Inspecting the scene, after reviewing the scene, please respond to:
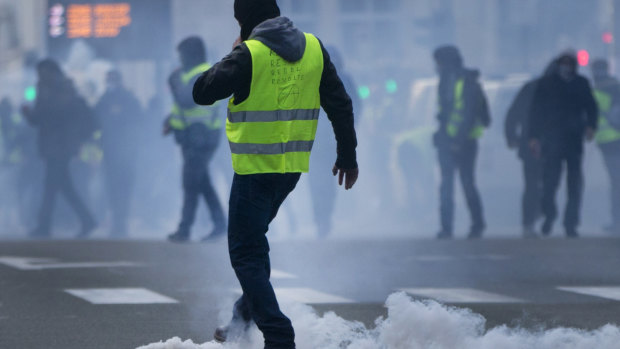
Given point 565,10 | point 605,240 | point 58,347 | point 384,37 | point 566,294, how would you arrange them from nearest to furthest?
point 58,347 → point 566,294 → point 605,240 → point 565,10 → point 384,37

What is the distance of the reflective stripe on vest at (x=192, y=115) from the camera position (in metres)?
12.7

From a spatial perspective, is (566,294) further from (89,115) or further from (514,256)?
(89,115)

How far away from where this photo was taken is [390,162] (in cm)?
1694

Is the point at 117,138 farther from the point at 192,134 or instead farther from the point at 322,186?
the point at 192,134

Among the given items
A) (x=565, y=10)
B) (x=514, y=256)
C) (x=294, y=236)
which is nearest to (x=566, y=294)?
(x=514, y=256)

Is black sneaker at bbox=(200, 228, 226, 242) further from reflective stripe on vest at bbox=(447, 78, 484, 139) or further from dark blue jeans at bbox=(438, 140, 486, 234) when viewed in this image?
reflective stripe on vest at bbox=(447, 78, 484, 139)

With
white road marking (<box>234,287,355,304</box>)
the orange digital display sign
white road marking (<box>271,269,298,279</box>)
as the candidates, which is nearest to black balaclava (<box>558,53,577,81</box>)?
white road marking (<box>271,269,298,279</box>)

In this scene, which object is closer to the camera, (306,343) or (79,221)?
(306,343)

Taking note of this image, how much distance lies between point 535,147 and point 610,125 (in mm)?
1538

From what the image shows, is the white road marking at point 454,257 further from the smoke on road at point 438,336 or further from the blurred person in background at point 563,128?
the smoke on road at point 438,336

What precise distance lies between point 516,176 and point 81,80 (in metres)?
6.19

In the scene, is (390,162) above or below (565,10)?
below

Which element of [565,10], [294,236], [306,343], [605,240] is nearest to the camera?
[306,343]

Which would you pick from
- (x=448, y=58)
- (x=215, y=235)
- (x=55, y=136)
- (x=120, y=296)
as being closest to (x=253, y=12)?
(x=120, y=296)
